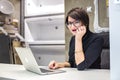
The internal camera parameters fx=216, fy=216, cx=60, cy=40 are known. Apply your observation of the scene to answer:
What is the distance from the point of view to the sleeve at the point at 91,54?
155 cm

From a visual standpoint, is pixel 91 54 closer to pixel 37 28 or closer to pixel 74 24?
pixel 74 24

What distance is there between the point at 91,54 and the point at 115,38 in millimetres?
809

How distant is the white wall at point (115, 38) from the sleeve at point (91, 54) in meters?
0.71

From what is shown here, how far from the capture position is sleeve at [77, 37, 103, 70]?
61.0 inches

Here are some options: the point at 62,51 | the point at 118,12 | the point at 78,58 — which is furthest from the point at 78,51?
the point at 62,51

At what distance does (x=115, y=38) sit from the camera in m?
0.83

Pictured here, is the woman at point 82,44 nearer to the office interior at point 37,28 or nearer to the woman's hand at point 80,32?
the woman's hand at point 80,32

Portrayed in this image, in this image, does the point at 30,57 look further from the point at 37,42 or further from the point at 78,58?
the point at 37,42

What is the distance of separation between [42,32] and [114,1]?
2.86 metres

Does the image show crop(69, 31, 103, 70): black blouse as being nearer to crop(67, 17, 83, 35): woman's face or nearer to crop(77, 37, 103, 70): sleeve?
crop(77, 37, 103, 70): sleeve

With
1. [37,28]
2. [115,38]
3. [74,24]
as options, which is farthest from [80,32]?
[37,28]

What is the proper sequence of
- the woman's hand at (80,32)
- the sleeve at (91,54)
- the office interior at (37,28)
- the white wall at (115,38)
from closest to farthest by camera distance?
the white wall at (115,38) → the sleeve at (91,54) → the woman's hand at (80,32) → the office interior at (37,28)

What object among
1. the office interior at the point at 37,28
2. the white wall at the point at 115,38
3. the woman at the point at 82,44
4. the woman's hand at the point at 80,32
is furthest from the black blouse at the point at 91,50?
the office interior at the point at 37,28

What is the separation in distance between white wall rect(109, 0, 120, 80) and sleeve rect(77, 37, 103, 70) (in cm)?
71
